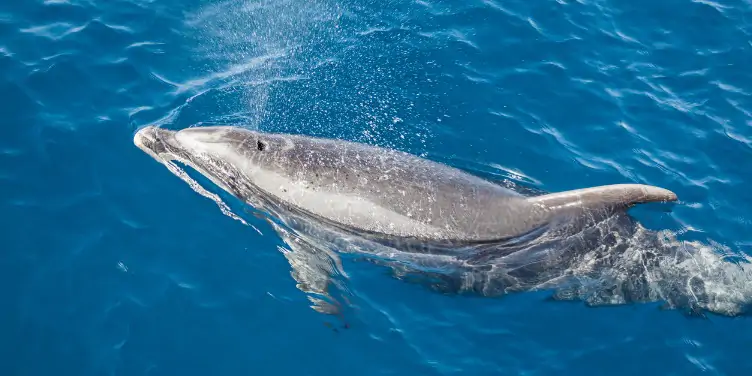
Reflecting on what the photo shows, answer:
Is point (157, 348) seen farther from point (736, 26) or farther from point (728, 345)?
point (736, 26)

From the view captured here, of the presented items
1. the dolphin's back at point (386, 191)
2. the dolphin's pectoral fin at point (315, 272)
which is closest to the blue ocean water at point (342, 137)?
the dolphin's pectoral fin at point (315, 272)

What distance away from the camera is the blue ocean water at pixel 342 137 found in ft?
32.3

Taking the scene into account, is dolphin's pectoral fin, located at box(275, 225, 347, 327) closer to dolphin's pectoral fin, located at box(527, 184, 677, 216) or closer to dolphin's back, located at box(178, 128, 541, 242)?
dolphin's back, located at box(178, 128, 541, 242)

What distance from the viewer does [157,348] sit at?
9617 millimetres

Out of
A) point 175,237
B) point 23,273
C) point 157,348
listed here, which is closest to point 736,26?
point 175,237

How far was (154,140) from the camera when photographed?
38.7ft

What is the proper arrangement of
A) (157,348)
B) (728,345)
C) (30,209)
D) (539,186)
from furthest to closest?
(539,186)
(30,209)
(728,345)
(157,348)

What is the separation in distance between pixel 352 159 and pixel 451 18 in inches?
242

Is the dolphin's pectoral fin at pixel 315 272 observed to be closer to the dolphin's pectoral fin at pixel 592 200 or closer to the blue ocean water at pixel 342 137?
the blue ocean water at pixel 342 137

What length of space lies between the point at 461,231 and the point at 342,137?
313cm

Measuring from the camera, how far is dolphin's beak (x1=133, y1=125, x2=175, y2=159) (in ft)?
38.5

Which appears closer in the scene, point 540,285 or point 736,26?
point 540,285

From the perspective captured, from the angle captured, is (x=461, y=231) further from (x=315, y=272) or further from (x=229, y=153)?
(x=229, y=153)

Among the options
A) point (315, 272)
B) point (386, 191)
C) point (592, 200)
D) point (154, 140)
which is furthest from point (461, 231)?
point (154, 140)
